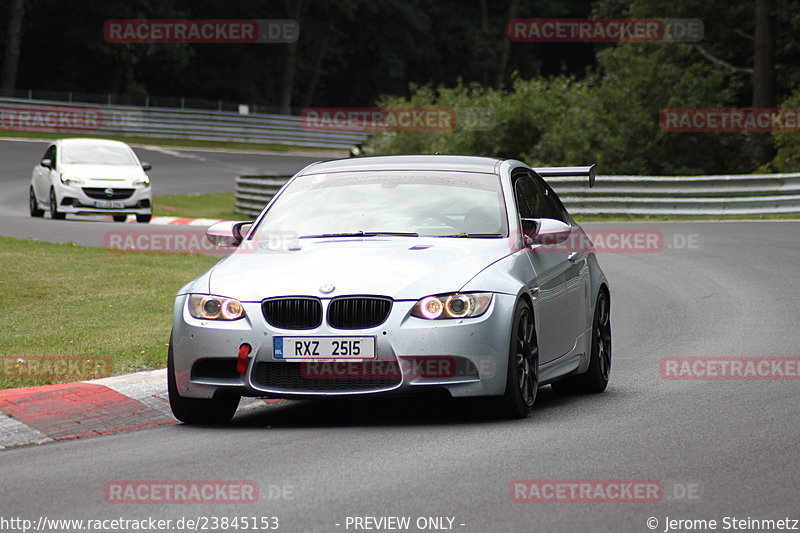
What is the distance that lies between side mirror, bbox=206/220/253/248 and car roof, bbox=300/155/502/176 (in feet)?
2.10

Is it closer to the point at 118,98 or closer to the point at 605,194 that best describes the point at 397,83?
the point at 118,98

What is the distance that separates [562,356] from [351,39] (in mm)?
72761

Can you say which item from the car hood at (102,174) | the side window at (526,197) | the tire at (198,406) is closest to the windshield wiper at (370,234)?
the side window at (526,197)

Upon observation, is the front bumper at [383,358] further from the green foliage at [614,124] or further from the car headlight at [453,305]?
the green foliage at [614,124]

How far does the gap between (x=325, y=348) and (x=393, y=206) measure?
1.61 m

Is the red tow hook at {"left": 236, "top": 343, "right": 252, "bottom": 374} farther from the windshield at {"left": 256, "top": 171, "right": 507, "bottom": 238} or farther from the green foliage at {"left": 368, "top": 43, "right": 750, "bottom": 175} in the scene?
the green foliage at {"left": 368, "top": 43, "right": 750, "bottom": 175}

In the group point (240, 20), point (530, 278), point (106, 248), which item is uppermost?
point (240, 20)

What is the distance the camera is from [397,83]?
3253 inches

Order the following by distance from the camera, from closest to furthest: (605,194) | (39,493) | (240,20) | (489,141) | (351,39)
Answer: (39,493), (605,194), (489,141), (240,20), (351,39)

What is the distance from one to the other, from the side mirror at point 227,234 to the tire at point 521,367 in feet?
6.97

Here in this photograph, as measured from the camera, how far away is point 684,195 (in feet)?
93.0

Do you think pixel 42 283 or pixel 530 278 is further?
pixel 42 283

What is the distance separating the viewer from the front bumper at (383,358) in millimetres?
7879

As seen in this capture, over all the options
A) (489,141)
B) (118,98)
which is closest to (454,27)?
(118,98)
